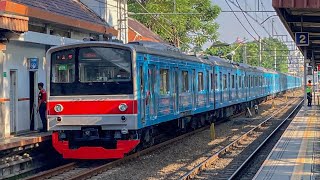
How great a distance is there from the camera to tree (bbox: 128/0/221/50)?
43062 millimetres

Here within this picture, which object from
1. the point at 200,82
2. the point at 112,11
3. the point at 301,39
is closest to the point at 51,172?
the point at 200,82

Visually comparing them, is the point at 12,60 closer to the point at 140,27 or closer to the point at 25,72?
the point at 25,72

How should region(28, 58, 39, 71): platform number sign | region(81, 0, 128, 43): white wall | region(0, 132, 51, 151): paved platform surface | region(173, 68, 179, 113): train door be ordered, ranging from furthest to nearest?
region(81, 0, 128, 43): white wall
region(173, 68, 179, 113): train door
region(28, 58, 39, 71): platform number sign
region(0, 132, 51, 151): paved platform surface

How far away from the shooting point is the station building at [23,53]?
13039 millimetres

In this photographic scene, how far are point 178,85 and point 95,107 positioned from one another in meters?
4.53

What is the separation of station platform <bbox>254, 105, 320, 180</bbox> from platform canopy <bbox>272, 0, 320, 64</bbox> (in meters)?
3.23

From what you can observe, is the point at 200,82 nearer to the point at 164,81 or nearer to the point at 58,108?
the point at 164,81

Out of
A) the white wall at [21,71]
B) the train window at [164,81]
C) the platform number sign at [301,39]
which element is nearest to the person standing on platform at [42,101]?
the white wall at [21,71]

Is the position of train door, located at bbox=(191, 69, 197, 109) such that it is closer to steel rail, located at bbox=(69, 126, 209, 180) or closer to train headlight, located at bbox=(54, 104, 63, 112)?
steel rail, located at bbox=(69, 126, 209, 180)

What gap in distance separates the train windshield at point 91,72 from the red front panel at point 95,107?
0.71 ft

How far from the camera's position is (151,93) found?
14062 mm

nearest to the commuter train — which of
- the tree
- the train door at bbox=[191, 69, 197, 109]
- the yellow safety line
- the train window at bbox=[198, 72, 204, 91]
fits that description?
the yellow safety line

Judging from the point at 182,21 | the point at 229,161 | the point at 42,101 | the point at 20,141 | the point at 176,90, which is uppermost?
the point at 182,21

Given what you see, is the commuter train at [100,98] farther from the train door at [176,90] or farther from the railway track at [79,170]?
the train door at [176,90]
